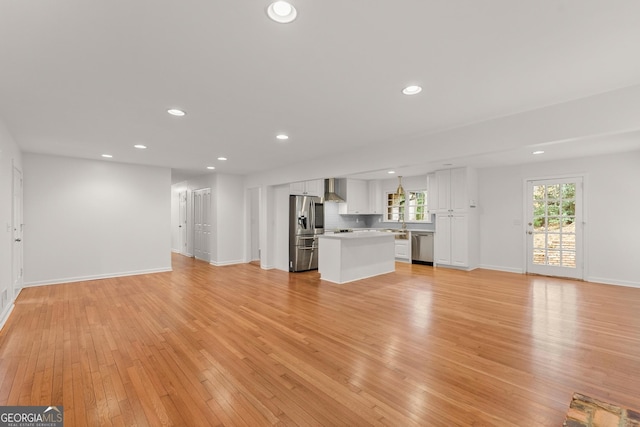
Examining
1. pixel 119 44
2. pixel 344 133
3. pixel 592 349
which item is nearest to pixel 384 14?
pixel 119 44

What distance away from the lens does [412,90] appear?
2588 millimetres

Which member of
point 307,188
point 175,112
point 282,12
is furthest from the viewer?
point 307,188

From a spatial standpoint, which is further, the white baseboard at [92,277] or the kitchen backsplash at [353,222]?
the kitchen backsplash at [353,222]

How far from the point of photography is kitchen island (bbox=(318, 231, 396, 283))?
217 inches

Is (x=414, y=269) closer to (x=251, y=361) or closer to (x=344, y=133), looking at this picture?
(x=344, y=133)

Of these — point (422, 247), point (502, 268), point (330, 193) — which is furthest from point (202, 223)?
point (502, 268)

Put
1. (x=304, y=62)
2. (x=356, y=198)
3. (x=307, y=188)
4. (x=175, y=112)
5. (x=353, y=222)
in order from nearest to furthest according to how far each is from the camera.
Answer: (x=304, y=62), (x=175, y=112), (x=307, y=188), (x=356, y=198), (x=353, y=222)

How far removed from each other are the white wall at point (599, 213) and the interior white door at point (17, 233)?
9.38 metres

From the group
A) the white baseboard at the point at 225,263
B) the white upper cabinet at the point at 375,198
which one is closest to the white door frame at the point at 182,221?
the white baseboard at the point at 225,263

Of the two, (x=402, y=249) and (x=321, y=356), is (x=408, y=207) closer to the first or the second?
(x=402, y=249)

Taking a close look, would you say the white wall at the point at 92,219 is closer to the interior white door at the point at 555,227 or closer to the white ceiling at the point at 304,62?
the white ceiling at the point at 304,62

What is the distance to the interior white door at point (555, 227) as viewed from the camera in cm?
577

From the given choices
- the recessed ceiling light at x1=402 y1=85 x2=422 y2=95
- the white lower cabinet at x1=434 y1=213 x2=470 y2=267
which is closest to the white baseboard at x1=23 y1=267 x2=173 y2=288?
the recessed ceiling light at x1=402 y1=85 x2=422 y2=95

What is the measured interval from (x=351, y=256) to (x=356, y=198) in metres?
3.53
